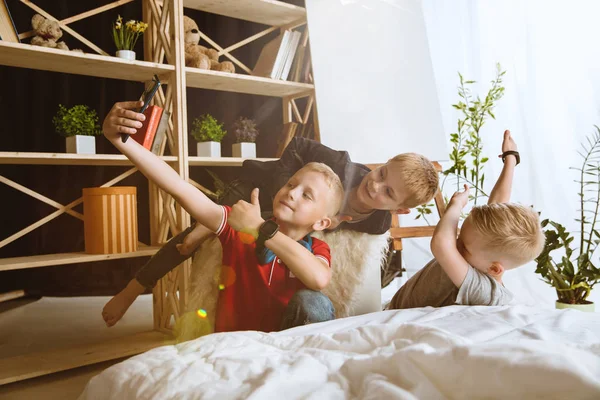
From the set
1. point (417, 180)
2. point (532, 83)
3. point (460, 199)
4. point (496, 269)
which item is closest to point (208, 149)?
point (417, 180)

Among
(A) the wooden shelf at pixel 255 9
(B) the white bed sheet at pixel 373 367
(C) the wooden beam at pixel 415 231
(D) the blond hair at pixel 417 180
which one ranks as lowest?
(B) the white bed sheet at pixel 373 367

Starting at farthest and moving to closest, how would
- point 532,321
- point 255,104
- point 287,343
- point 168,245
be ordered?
point 255,104 → point 168,245 → point 532,321 → point 287,343

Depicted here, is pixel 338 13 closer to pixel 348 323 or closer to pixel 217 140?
pixel 217 140

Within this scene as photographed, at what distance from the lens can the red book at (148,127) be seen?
1.06 meters

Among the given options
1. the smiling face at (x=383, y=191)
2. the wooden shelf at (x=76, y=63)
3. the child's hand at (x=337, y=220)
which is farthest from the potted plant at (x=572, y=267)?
the wooden shelf at (x=76, y=63)

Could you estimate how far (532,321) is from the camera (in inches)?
36.5

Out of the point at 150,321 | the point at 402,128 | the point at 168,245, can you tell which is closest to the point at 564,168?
the point at 402,128

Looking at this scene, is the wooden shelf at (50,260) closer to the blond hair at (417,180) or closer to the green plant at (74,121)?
the green plant at (74,121)

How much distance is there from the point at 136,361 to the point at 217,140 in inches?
47.1

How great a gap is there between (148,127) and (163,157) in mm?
524

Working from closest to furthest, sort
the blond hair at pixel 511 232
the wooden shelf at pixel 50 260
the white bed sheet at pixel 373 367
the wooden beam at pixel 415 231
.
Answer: the white bed sheet at pixel 373 367 → the blond hair at pixel 511 232 → the wooden shelf at pixel 50 260 → the wooden beam at pixel 415 231

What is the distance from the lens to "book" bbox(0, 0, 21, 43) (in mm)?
1403

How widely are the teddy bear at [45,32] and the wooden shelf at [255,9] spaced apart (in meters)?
0.48

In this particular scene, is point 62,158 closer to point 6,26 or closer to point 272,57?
point 6,26
